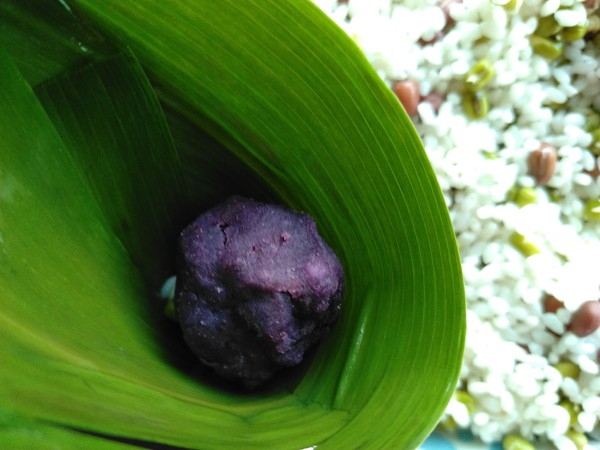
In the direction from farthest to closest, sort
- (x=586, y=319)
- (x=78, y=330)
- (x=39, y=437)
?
(x=586, y=319), (x=78, y=330), (x=39, y=437)

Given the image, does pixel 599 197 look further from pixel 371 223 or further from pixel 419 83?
pixel 371 223

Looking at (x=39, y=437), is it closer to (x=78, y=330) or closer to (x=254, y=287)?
(x=78, y=330)

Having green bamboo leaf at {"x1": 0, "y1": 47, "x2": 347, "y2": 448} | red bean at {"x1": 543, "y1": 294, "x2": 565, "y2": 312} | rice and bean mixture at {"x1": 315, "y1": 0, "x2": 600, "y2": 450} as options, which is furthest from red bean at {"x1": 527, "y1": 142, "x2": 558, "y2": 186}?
green bamboo leaf at {"x1": 0, "y1": 47, "x2": 347, "y2": 448}

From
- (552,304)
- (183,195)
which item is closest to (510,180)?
(552,304)

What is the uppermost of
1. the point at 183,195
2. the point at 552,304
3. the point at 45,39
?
the point at 45,39

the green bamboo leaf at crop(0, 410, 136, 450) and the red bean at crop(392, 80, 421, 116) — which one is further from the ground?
the red bean at crop(392, 80, 421, 116)

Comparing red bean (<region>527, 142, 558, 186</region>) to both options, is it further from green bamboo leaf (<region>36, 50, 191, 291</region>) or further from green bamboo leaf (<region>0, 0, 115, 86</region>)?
green bamboo leaf (<region>0, 0, 115, 86</region>)

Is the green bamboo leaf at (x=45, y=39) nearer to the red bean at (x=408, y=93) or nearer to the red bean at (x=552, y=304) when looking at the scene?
the red bean at (x=408, y=93)
